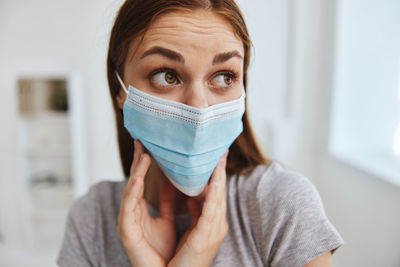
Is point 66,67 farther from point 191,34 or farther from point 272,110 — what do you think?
point 191,34

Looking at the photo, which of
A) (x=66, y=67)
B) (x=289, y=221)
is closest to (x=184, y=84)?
(x=289, y=221)

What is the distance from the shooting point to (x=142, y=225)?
65 cm

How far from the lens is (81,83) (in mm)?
2107

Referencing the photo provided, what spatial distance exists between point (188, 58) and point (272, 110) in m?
1.40

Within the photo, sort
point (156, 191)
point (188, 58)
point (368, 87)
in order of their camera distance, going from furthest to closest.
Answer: point (368, 87) < point (156, 191) < point (188, 58)

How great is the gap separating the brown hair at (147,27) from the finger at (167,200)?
18cm

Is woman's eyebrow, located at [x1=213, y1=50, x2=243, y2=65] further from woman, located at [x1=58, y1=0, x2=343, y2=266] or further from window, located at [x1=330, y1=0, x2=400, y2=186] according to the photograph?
window, located at [x1=330, y1=0, x2=400, y2=186]

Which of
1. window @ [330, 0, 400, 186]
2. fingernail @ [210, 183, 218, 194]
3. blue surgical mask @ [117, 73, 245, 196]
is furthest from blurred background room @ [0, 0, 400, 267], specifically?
fingernail @ [210, 183, 218, 194]

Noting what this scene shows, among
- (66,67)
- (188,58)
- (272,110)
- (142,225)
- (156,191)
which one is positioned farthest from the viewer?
(66,67)

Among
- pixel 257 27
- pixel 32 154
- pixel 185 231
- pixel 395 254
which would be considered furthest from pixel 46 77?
pixel 395 254

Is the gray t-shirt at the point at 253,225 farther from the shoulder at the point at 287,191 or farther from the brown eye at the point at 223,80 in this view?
the brown eye at the point at 223,80

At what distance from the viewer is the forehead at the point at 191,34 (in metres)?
0.54

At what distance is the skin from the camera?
54 centimetres

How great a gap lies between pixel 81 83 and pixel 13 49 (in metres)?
0.66
